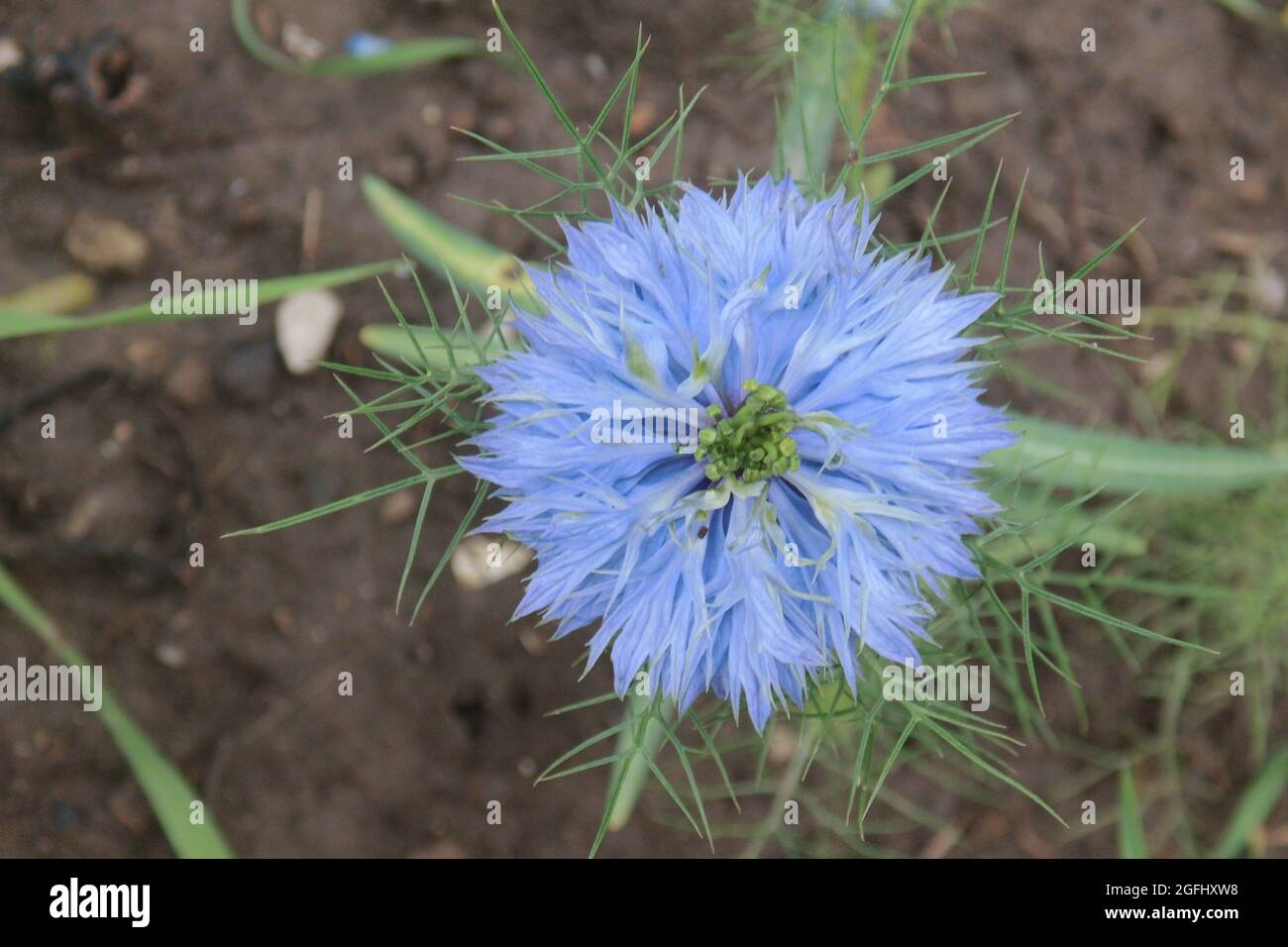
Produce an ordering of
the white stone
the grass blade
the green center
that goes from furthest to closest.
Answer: the white stone → the grass blade → the green center

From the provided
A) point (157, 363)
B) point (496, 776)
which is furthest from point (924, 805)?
point (157, 363)

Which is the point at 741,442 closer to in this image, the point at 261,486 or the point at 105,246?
the point at 261,486

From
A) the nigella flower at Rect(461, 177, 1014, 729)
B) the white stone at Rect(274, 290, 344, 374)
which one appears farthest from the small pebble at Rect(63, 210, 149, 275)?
the nigella flower at Rect(461, 177, 1014, 729)

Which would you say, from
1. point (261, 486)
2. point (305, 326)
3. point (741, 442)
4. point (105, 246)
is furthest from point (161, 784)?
point (741, 442)

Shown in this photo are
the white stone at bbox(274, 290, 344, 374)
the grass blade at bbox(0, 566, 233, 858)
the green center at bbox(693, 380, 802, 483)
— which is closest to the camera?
the green center at bbox(693, 380, 802, 483)

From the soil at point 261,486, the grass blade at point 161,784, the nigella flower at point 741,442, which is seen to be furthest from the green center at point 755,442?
the grass blade at point 161,784

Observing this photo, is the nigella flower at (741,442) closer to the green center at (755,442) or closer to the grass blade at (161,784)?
the green center at (755,442)

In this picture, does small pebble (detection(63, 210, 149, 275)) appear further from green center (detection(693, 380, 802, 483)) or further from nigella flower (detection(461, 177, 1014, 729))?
green center (detection(693, 380, 802, 483))
